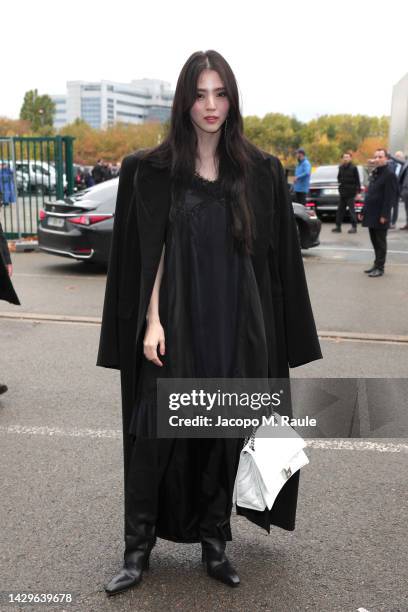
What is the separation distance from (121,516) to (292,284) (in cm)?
140

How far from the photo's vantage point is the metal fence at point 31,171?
13.4 meters

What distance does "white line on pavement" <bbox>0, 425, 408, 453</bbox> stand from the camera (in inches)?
166

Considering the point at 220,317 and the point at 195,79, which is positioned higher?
the point at 195,79

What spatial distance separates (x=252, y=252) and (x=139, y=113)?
19603 cm

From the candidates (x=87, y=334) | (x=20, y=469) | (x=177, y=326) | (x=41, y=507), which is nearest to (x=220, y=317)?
(x=177, y=326)

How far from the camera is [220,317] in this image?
2.56 m

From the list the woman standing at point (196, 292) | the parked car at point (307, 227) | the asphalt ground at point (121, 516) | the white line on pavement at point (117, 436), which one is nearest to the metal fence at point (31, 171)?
the parked car at point (307, 227)

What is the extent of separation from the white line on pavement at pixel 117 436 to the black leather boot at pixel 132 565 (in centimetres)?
157

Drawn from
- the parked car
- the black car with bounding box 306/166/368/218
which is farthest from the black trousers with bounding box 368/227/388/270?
the black car with bounding box 306/166/368/218

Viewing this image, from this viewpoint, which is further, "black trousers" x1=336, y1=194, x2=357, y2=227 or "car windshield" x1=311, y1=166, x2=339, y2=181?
"car windshield" x1=311, y1=166, x2=339, y2=181

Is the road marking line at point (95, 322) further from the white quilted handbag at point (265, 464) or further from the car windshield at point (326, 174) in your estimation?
the car windshield at point (326, 174)

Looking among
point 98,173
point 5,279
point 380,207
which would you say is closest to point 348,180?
point 380,207

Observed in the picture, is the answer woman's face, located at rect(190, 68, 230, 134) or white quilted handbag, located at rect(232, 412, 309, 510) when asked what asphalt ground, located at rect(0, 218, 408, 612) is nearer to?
white quilted handbag, located at rect(232, 412, 309, 510)

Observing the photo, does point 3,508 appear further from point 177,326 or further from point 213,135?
point 213,135
